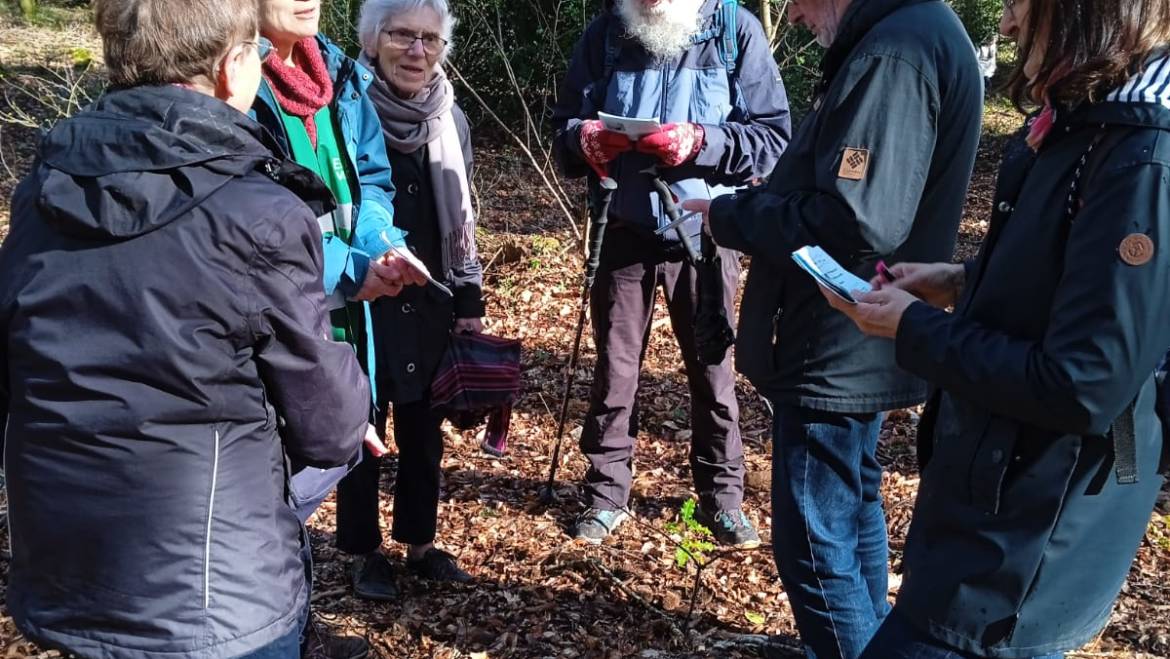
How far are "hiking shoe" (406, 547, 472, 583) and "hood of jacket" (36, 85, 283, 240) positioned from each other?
7.88ft

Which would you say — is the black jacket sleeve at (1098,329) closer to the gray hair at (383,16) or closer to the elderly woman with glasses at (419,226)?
the elderly woman with glasses at (419,226)

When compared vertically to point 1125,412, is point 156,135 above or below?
above

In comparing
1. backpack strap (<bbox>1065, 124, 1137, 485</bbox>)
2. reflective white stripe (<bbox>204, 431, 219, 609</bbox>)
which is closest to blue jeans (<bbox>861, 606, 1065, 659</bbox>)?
backpack strap (<bbox>1065, 124, 1137, 485</bbox>)

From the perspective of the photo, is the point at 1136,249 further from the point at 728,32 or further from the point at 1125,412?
the point at 728,32

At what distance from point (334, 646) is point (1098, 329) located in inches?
111

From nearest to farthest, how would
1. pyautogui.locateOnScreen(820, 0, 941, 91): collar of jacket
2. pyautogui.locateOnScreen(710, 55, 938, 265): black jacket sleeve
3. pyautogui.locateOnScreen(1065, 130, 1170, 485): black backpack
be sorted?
pyautogui.locateOnScreen(1065, 130, 1170, 485): black backpack < pyautogui.locateOnScreen(710, 55, 938, 265): black jacket sleeve < pyautogui.locateOnScreen(820, 0, 941, 91): collar of jacket

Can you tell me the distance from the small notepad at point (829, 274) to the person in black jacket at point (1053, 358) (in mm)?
110

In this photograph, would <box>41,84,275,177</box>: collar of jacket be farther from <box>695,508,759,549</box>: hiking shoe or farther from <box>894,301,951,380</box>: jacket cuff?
<box>695,508,759,549</box>: hiking shoe

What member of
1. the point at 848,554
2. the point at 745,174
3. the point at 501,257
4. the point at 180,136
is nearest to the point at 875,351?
the point at 848,554

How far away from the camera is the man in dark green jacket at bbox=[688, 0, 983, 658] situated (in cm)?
262

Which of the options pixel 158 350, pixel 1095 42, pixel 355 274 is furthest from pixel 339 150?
pixel 1095 42

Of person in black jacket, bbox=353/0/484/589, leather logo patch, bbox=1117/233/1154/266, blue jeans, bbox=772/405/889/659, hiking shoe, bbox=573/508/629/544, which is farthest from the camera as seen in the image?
hiking shoe, bbox=573/508/629/544

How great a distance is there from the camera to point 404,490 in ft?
13.3

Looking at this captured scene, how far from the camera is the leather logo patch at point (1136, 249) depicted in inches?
68.1
